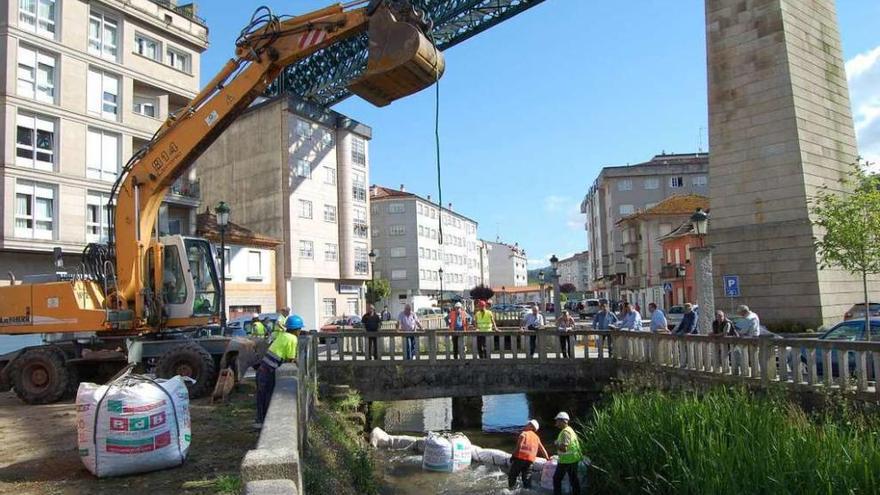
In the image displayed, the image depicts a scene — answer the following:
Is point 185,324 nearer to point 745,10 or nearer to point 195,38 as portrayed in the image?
point 745,10

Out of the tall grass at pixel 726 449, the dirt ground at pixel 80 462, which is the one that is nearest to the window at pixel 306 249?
the dirt ground at pixel 80 462

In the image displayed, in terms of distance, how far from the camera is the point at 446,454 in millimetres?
12734

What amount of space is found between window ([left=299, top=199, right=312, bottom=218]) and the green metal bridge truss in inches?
260

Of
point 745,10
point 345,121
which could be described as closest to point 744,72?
point 745,10

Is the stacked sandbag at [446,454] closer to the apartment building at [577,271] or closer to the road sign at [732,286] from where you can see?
the road sign at [732,286]

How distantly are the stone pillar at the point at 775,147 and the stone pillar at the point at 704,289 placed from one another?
20.5 ft

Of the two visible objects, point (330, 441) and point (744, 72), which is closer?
point (330, 441)

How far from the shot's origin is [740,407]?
27.8 ft

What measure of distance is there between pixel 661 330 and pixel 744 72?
895 cm

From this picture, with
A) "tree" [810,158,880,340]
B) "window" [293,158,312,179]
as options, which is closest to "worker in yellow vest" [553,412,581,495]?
"tree" [810,158,880,340]

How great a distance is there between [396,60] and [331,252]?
36264mm

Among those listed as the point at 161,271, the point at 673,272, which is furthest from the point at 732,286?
the point at 673,272

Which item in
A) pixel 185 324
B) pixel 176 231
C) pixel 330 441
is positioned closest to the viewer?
pixel 330 441

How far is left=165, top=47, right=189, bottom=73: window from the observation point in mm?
34409
